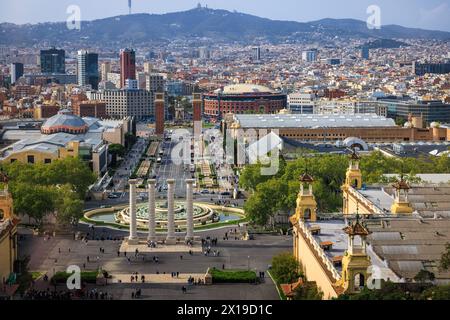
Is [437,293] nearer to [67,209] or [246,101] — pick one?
[67,209]

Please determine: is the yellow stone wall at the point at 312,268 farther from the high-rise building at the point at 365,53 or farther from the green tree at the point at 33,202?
the high-rise building at the point at 365,53

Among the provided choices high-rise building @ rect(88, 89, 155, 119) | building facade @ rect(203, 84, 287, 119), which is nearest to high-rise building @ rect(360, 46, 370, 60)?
building facade @ rect(203, 84, 287, 119)

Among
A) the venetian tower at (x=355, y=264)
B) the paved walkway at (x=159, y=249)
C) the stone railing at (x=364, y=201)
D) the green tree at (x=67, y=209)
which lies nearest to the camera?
the venetian tower at (x=355, y=264)

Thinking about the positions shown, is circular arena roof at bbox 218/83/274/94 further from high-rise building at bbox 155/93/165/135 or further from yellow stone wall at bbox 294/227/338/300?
yellow stone wall at bbox 294/227/338/300

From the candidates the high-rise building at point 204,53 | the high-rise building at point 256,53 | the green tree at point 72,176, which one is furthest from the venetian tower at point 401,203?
the high-rise building at point 256,53

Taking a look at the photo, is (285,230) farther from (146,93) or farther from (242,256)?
(146,93)
